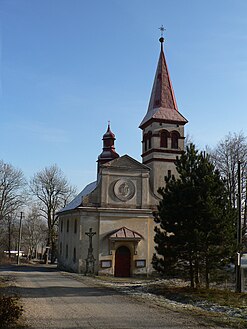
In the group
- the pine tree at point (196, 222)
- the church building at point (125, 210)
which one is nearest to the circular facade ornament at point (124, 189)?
the church building at point (125, 210)

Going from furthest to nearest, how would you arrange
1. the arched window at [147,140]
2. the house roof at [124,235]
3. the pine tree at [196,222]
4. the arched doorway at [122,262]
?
the arched window at [147,140], the arched doorway at [122,262], the house roof at [124,235], the pine tree at [196,222]

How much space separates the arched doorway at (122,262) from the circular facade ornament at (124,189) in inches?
164

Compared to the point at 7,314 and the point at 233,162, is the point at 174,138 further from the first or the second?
the point at 7,314

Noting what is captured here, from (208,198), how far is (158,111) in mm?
19583

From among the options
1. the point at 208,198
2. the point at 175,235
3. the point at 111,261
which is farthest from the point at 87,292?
the point at 111,261

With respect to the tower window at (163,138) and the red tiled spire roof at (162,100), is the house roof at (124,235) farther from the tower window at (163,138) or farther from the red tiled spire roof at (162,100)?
the red tiled spire roof at (162,100)

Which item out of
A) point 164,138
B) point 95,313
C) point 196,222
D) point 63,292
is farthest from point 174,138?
point 95,313

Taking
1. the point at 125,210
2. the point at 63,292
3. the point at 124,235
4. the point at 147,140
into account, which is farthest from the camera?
the point at 147,140

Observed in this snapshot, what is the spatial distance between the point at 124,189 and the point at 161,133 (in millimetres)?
6310

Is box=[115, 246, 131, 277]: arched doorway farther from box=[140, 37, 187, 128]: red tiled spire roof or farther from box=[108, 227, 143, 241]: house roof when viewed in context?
box=[140, 37, 187, 128]: red tiled spire roof

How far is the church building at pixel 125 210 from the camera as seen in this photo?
31.2m

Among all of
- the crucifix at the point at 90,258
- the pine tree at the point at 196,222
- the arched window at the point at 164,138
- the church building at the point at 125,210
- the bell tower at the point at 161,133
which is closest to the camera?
the pine tree at the point at 196,222

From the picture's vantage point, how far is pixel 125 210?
3216cm

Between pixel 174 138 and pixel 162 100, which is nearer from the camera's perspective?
pixel 174 138
